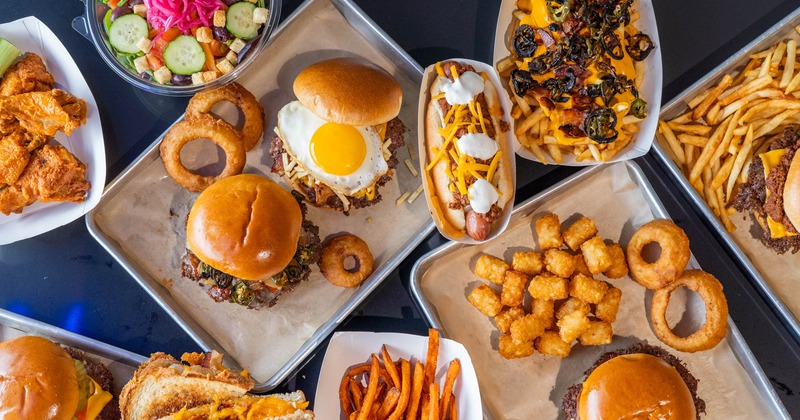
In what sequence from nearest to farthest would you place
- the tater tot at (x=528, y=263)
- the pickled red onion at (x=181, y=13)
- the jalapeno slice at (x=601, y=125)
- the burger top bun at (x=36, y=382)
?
1. the burger top bun at (x=36, y=382)
2. the jalapeno slice at (x=601, y=125)
3. the pickled red onion at (x=181, y=13)
4. the tater tot at (x=528, y=263)

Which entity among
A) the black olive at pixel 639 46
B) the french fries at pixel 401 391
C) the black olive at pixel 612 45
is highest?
the black olive at pixel 612 45

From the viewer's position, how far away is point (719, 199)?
14.9ft

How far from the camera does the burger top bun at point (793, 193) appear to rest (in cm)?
427

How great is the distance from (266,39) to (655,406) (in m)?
3.33

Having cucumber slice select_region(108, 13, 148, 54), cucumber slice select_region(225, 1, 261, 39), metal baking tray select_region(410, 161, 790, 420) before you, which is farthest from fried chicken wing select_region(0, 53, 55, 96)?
metal baking tray select_region(410, 161, 790, 420)

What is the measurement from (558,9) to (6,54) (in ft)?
11.3

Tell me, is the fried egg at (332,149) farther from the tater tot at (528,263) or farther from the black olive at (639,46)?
the black olive at (639,46)

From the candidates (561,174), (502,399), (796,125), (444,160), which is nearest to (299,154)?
(444,160)

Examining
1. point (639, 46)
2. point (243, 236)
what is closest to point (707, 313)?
point (639, 46)

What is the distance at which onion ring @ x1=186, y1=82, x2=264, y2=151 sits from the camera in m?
4.48

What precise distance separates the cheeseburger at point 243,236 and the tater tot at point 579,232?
1.75m

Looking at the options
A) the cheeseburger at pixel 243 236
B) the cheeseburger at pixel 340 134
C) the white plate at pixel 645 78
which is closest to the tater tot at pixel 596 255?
the white plate at pixel 645 78

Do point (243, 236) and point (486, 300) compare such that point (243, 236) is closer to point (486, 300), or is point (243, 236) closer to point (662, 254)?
point (486, 300)

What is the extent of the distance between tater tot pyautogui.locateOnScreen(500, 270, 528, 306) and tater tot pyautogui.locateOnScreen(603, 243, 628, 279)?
57cm
